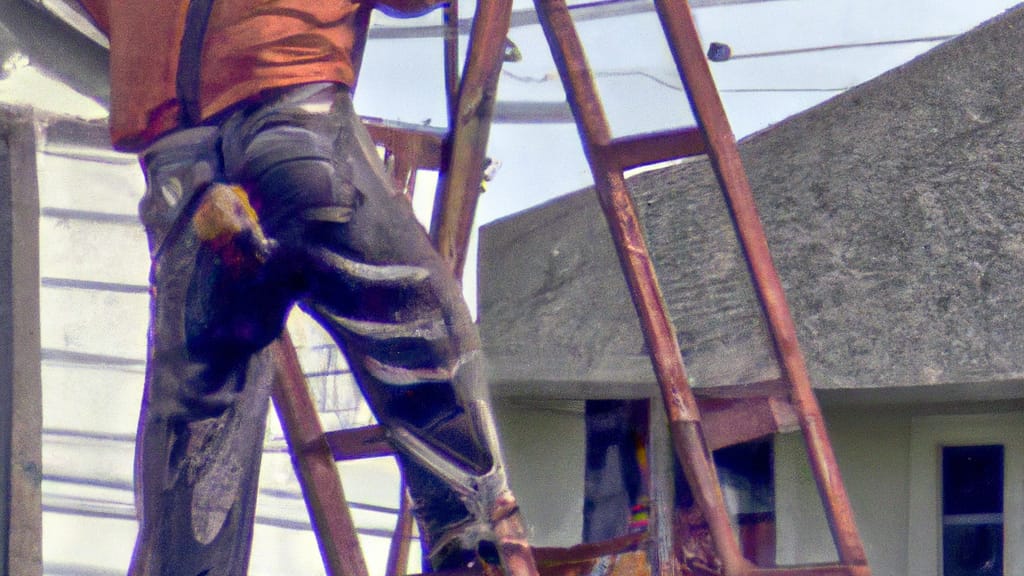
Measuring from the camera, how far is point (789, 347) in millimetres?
2240

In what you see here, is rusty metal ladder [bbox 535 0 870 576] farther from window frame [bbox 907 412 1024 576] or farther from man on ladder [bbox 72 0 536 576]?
window frame [bbox 907 412 1024 576]

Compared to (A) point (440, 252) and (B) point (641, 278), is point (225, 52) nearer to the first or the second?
(A) point (440, 252)

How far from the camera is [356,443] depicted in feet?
8.13

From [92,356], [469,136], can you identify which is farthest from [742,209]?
[92,356]

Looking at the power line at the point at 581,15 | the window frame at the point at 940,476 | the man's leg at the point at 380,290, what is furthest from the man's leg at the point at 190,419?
the window frame at the point at 940,476

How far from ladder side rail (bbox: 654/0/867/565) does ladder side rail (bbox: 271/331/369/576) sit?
758mm

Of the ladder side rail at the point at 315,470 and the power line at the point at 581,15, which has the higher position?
the power line at the point at 581,15

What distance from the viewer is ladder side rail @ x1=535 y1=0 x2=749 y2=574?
2.23 m

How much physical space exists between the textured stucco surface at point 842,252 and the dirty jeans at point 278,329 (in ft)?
4.59

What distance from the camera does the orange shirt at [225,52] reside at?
2031mm

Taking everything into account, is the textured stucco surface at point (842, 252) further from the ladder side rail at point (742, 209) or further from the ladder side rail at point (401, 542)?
the ladder side rail at point (742, 209)

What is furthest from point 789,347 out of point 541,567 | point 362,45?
point 362,45

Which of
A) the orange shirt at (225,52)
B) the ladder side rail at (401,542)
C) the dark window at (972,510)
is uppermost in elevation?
the orange shirt at (225,52)

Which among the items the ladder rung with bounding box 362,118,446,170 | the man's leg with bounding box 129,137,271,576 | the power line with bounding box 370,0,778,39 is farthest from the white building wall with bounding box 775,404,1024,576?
the man's leg with bounding box 129,137,271,576
